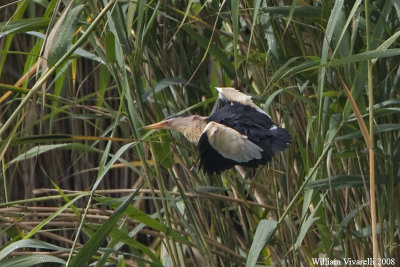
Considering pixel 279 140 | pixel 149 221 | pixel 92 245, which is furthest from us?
pixel 149 221

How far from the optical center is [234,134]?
1.31 m

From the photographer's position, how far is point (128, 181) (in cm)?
242

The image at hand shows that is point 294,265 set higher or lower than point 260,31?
lower

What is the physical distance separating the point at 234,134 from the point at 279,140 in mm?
88

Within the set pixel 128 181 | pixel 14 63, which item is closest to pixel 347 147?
pixel 128 181

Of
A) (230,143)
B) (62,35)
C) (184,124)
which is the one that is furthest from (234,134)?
(62,35)

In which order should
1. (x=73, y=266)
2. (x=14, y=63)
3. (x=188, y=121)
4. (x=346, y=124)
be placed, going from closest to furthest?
(x=73, y=266) → (x=346, y=124) → (x=188, y=121) → (x=14, y=63)

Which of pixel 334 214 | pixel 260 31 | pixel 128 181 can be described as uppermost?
pixel 260 31

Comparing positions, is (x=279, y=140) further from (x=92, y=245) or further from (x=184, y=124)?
(x=92, y=245)

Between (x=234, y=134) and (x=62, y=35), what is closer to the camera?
(x=62, y=35)

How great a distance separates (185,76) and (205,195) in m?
0.25

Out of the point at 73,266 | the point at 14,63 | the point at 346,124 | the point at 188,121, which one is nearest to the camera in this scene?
the point at 73,266

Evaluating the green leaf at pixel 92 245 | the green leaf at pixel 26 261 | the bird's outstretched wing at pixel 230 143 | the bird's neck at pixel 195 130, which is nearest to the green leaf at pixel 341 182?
the bird's outstretched wing at pixel 230 143

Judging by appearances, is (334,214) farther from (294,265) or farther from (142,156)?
(142,156)
